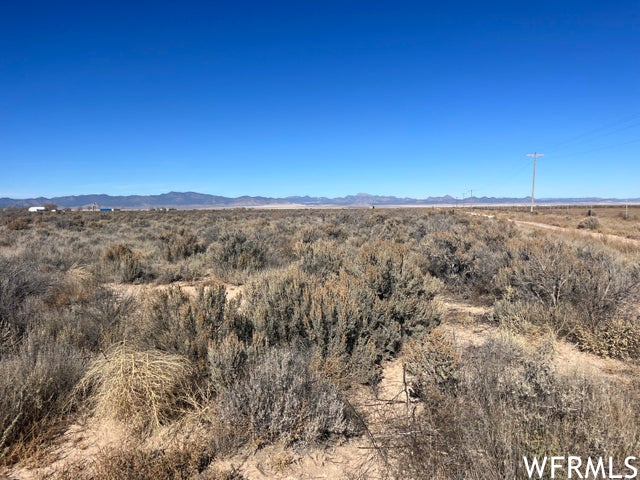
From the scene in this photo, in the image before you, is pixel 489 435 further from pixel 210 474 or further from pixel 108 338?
pixel 108 338

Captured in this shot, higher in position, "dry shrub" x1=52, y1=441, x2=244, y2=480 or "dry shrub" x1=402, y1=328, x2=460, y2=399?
"dry shrub" x1=402, y1=328, x2=460, y2=399

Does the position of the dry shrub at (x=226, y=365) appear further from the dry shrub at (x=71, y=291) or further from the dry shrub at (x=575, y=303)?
the dry shrub at (x=71, y=291)

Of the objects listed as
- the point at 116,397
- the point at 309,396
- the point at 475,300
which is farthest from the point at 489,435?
the point at 475,300

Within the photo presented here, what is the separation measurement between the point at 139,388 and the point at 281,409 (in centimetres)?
138

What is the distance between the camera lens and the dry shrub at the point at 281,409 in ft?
9.23

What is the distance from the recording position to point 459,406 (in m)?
2.78

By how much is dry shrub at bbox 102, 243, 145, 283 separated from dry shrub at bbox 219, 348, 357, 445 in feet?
23.2

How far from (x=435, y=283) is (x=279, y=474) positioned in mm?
4181

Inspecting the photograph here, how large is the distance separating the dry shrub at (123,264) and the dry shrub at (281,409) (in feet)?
23.2

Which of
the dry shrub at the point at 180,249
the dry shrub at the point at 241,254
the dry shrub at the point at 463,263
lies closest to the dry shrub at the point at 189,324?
the dry shrub at the point at 241,254

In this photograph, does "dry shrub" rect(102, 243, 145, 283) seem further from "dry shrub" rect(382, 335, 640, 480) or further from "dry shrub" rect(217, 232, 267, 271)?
"dry shrub" rect(382, 335, 640, 480)

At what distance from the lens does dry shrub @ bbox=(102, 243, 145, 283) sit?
28.8 ft

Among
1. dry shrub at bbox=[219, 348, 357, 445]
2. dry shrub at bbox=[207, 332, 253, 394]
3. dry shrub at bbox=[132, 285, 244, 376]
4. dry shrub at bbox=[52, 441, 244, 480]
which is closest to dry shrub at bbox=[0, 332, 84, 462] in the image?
dry shrub at bbox=[52, 441, 244, 480]

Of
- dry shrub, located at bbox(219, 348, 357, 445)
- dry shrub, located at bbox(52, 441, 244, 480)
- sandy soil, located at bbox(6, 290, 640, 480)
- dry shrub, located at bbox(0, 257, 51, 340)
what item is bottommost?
sandy soil, located at bbox(6, 290, 640, 480)
